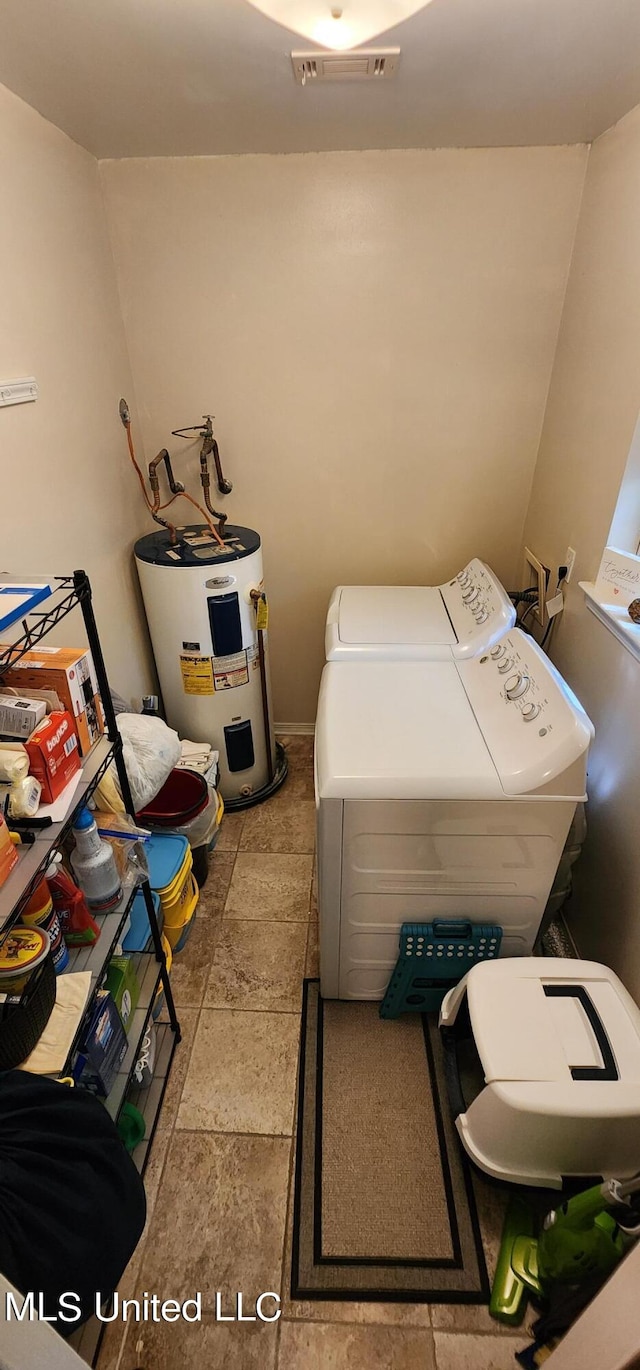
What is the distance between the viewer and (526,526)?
2330 mm

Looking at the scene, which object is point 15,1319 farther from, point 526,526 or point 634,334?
point 526,526

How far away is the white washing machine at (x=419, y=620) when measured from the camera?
5.86 ft

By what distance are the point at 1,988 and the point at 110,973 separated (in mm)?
429

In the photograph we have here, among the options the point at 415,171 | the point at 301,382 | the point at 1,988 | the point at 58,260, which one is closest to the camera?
the point at 1,988

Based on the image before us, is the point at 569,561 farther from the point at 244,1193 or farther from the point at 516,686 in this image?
the point at 244,1193

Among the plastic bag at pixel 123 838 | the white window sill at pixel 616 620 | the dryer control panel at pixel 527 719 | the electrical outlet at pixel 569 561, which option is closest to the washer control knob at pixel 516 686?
the dryer control panel at pixel 527 719

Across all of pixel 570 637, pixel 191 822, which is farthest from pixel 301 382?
pixel 191 822

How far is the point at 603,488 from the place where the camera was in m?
1.63

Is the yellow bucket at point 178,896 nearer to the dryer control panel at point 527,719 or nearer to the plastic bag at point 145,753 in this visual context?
the plastic bag at point 145,753

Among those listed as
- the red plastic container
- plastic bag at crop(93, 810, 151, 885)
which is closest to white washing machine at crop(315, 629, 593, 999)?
plastic bag at crop(93, 810, 151, 885)

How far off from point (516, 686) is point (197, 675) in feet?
3.76

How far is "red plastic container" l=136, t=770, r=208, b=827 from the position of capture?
74.1 inches

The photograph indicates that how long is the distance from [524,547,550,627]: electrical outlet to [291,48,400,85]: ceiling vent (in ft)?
4.51

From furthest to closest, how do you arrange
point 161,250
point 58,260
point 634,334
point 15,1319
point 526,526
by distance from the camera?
1. point 526,526
2. point 161,250
3. point 58,260
4. point 634,334
5. point 15,1319
